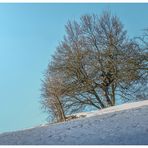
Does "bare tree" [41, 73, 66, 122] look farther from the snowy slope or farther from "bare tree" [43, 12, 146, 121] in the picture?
the snowy slope

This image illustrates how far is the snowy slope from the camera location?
6270mm

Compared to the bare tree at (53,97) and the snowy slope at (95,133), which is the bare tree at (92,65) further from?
the snowy slope at (95,133)

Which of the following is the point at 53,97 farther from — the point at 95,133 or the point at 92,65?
the point at 95,133

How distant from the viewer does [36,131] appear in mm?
7766

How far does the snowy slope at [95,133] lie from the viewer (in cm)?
627

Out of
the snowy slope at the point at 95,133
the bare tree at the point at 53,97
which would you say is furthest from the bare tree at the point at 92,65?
the snowy slope at the point at 95,133

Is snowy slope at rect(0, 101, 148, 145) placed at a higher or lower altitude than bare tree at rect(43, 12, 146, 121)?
lower

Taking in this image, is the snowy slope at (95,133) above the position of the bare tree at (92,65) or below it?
below

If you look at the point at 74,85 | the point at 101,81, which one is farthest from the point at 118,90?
the point at 74,85

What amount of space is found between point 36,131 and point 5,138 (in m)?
0.71

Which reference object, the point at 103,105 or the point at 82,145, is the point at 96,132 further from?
the point at 103,105

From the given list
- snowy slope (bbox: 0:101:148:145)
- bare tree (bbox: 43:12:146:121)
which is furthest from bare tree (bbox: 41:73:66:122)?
snowy slope (bbox: 0:101:148:145)

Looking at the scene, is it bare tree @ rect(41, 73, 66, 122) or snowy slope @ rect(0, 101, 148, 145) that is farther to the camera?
bare tree @ rect(41, 73, 66, 122)

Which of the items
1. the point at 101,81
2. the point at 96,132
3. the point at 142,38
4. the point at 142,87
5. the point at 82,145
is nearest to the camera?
the point at 82,145
